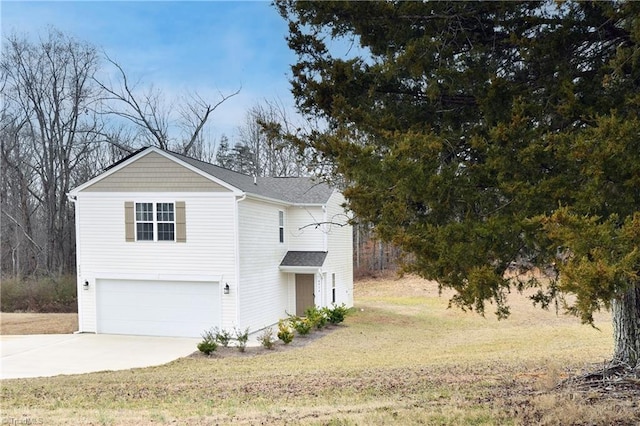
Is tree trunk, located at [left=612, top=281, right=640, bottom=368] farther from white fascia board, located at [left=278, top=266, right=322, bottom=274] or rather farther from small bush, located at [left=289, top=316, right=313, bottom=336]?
white fascia board, located at [left=278, top=266, right=322, bottom=274]

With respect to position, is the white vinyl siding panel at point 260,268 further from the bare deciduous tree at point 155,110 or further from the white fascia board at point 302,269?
the bare deciduous tree at point 155,110

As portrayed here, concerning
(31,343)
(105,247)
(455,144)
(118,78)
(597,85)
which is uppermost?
(118,78)

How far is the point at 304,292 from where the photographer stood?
18.8 m

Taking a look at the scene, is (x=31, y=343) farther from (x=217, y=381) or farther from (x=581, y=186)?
(x=581, y=186)

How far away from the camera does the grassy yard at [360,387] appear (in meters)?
5.13

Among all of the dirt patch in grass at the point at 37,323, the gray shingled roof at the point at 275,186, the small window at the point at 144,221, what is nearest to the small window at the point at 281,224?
the gray shingled roof at the point at 275,186

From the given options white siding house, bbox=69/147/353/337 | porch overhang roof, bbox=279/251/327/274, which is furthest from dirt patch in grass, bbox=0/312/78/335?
porch overhang roof, bbox=279/251/327/274

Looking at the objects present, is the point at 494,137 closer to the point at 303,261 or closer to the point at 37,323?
the point at 303,261

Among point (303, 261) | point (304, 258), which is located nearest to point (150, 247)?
point (303, 261)

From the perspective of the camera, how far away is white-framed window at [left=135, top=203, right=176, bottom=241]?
1487cm

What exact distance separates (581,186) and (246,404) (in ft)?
15.5

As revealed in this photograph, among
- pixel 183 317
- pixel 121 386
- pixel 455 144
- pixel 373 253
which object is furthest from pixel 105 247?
pixel 373 253

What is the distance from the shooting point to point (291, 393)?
6984 mm

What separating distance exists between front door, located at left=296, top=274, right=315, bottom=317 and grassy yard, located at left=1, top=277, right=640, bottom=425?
3725 mm
